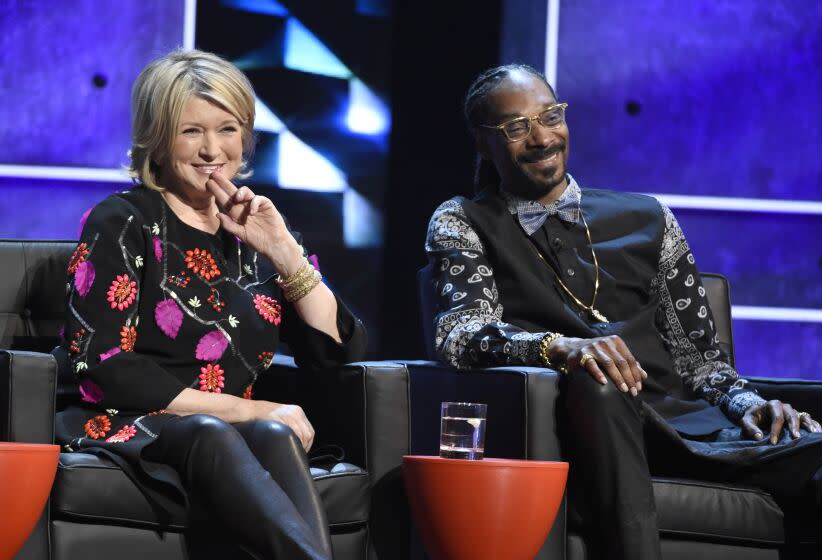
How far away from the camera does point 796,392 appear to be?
2.70 m

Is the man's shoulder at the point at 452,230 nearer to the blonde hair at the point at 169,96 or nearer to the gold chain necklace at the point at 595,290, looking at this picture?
the gold chain necklace at the point at 595,290

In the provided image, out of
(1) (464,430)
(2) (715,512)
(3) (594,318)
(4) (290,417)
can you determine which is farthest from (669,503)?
(4) (290,417)

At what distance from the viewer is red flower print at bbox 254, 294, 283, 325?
8.09 ft

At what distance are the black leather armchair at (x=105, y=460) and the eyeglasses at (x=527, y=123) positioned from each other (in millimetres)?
747

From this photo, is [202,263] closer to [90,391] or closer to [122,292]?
[122,292]

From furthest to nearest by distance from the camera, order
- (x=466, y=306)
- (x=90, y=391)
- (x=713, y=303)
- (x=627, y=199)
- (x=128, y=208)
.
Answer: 1. (x=713, y=303)
2. (x=627, y=199)
3. (x=466, y=306)
4. (x=128, y=208)
5. (x=90, y=391)

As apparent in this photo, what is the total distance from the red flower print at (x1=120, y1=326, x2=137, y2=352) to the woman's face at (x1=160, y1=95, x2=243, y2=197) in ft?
1.16

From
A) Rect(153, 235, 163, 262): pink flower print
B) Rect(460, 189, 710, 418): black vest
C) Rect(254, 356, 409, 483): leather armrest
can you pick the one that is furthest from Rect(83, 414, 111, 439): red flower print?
Rect(460, 189, 710, 418): black vest

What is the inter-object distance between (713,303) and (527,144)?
69cm

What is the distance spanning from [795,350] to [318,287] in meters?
2.03

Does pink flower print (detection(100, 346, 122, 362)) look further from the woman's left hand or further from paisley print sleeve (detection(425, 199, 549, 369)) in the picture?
paisley print sleeve (detection(425, 199, 549, 369))

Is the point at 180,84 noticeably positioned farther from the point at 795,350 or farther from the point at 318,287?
the point at 795,350

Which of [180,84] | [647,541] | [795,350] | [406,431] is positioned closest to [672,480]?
[647,541]

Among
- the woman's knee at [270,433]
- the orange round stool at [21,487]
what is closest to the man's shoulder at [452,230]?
the woman's knee at [270,433]
